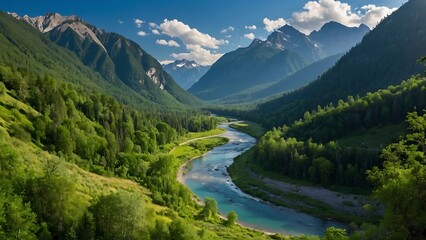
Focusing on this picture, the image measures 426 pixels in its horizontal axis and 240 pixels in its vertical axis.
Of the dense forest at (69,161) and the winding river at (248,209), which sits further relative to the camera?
the winding river at (248,209)

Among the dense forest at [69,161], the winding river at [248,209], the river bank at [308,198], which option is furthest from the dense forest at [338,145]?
the dense forest at [69,161]

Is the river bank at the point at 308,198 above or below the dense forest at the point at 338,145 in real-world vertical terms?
below

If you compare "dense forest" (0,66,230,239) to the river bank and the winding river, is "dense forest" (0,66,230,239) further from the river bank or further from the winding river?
the river bank

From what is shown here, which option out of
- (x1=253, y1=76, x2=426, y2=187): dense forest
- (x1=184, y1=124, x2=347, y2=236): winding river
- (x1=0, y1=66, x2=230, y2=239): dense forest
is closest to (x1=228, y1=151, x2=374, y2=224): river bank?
(x1=184, y1=124, x2=347, y2=236): winding river

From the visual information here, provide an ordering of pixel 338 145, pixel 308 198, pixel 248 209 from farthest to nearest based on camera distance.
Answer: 1. pixel 338 145
2. pixel 308 198
3. pixel 248 209

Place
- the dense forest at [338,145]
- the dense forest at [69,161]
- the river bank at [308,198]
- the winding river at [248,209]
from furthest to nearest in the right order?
the dense forest at [338,145], the river bank at [308,198], the winding river at [248,209], the dense forest at [69,161]

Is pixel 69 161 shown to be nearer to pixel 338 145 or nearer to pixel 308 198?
pixel 308 198

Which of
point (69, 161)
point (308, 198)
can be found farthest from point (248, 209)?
point (69, 161)

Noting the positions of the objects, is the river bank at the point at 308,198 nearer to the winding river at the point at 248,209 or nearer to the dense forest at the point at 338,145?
the winding river at the point at 248,209

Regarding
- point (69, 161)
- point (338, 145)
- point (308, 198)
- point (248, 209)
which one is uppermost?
point (338, 145)

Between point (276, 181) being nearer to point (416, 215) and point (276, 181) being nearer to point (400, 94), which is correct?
point (400, 94)

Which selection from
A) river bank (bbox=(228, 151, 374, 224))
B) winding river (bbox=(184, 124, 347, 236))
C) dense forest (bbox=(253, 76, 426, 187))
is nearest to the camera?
winding river (bbox=(184, 124, 347, 236))

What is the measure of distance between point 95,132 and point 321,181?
86271 mm

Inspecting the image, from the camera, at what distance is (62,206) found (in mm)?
58281
